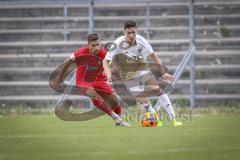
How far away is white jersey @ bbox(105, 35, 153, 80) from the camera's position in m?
15.2

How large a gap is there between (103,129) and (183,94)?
22.3 ft

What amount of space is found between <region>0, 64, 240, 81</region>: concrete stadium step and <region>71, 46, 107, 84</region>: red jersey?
4.65 metres

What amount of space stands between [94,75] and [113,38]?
583 centimetres

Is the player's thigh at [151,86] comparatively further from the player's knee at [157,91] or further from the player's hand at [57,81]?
the player's hand at [57,81]

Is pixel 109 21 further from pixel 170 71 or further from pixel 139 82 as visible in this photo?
pixel 139 82

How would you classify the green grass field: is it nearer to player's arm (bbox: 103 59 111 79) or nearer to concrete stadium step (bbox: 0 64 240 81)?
player's arm (bbox: 103 59 111 79)

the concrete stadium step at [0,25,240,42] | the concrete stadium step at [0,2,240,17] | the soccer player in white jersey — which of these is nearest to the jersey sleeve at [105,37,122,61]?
the soccer player in white jersey

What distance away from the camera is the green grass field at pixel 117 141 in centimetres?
948

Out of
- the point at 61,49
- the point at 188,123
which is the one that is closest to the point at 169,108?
the point at 188,123

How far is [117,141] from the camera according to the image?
11375mm

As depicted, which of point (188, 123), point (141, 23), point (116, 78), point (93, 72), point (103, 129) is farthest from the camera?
point (141, 23)

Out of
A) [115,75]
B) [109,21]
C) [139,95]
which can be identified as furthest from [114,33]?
[139,95]

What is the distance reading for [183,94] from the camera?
67.4 ft

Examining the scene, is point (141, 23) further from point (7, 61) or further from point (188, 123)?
point (188, 123)
